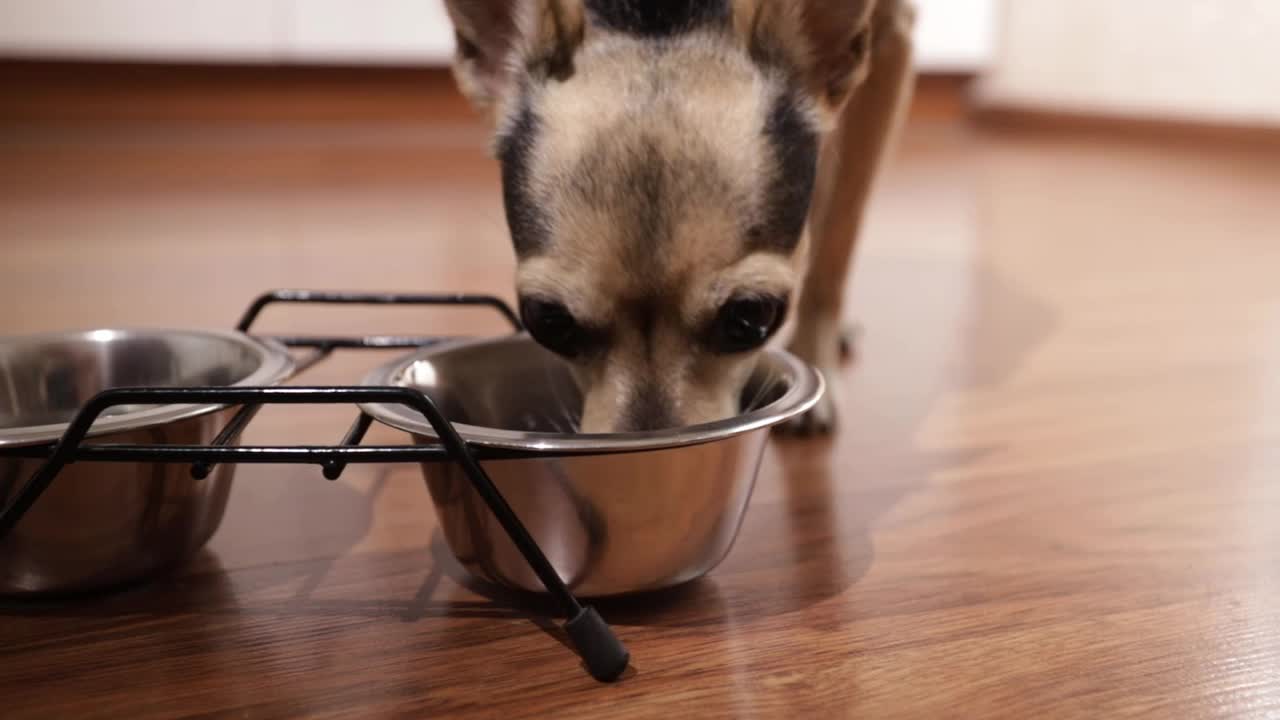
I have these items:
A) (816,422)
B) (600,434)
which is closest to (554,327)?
(600,434)

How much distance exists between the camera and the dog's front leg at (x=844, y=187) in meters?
2.19

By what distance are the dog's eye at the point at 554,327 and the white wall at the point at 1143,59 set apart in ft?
18.6

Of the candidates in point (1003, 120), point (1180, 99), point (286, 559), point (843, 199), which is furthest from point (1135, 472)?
point (1003, 120)

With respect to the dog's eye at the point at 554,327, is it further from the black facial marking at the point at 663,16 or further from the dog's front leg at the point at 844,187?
the dog's front leg at the point at 844,187

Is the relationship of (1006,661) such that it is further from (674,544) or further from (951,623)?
(674,544)

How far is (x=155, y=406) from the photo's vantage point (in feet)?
4.84

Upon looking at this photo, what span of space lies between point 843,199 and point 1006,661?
130 cm

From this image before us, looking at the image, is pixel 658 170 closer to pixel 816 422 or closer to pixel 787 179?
pixel 787 179

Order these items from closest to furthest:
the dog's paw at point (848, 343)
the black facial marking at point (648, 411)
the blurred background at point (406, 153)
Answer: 1. the black facial marking at point (648, 411)
2. the dog's paw at point (848, 343)
3. the blurred background at point (406, 153)

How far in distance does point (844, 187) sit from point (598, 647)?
140 cm

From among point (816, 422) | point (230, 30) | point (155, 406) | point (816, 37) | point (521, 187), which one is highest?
point (816, 37)

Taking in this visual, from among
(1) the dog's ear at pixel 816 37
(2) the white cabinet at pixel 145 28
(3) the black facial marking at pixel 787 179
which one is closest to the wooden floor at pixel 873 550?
(3) the black facial marking at pixel 787 179

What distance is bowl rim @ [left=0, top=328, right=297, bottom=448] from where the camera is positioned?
3.80 ft

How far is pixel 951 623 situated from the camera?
1.26 metres
